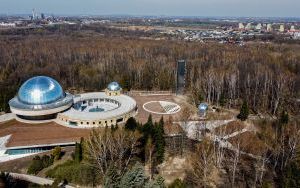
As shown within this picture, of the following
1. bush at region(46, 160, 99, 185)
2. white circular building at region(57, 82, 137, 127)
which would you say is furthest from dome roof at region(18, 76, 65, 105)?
bush at region(46, 160, 99, 185)

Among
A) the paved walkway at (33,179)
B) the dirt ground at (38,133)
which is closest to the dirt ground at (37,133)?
the dirt ground at (38,133)

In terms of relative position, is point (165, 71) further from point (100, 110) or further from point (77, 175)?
point (77, 175)

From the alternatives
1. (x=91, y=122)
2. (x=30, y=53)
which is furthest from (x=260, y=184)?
(x=30, y=53)

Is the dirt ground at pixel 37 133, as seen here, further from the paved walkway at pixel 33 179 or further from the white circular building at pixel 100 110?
the paved walkway at pixel 33 179

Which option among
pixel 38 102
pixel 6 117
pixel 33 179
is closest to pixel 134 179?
pixel 33 179

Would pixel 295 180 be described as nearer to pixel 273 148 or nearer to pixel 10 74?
pixel 273 148

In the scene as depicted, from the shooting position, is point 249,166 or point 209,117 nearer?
point 249,166
